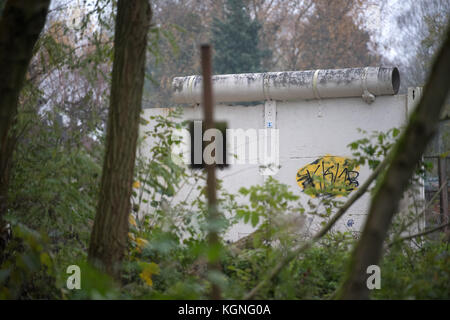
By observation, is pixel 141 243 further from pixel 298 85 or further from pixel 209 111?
pixel 298 85

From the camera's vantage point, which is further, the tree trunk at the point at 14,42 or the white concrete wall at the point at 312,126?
the white concrete wall at the point at 312,126

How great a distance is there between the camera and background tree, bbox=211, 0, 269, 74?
28609 millimetres

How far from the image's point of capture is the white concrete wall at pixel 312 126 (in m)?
8.90

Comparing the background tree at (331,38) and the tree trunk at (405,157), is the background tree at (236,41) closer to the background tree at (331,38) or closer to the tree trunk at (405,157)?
the background tree at (331,38)

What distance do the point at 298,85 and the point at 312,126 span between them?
2.40 feet

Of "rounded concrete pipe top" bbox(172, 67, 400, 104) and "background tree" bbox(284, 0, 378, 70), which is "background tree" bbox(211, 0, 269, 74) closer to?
"background tree" bbox(284, 0, 378, 70)

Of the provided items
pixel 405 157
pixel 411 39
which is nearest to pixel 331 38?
pixel 411 39

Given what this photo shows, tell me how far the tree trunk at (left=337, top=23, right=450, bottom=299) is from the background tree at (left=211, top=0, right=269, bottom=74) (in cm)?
2629

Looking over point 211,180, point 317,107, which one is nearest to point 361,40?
point 317,107

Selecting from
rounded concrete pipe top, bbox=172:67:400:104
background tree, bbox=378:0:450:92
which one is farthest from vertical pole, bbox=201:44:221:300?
background tree, bbox=378:0:450:92

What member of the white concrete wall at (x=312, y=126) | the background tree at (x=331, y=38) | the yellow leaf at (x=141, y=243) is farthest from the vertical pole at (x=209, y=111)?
the background tree at (x=331, y=38)

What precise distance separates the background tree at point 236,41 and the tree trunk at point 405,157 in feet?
86.2
